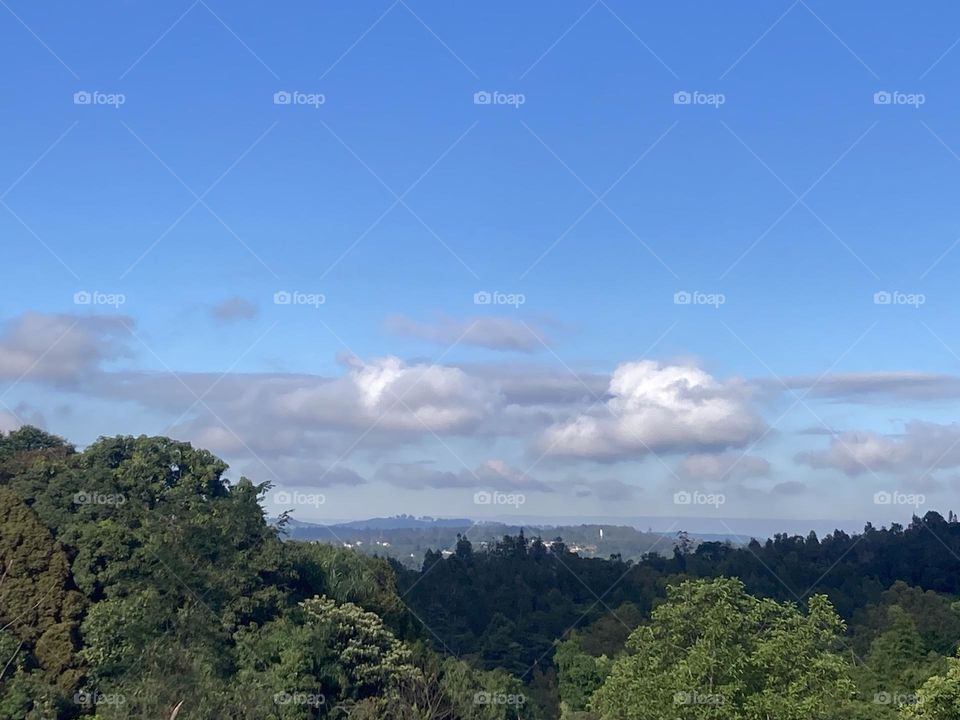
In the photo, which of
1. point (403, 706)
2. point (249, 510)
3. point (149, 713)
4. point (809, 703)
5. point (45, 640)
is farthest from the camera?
point (249, 510)

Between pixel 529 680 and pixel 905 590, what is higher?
pixel 905 590

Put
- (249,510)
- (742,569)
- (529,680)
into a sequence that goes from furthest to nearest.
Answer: (742,569)
(529,680)
(249,510)

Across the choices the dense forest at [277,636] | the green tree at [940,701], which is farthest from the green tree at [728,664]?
the green tree at [940,701]

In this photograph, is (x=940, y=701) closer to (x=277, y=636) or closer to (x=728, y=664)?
(x=728, y=664)

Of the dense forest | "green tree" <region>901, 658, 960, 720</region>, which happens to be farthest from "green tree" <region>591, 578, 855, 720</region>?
"green tree" <region>901, 658, 960, 720</region>

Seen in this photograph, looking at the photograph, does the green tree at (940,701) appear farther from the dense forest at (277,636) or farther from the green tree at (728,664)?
the green tree at (728,664)

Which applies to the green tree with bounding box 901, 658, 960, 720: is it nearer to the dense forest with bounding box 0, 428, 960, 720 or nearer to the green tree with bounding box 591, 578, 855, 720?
the dense forest with bounding box 0, 428, 960, 720

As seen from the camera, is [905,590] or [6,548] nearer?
[6,548]

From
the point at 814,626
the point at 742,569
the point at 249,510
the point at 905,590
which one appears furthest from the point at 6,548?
the point at 742,569

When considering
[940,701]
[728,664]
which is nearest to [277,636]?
[728,664]

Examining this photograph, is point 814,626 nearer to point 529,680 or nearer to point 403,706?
point 403,706
